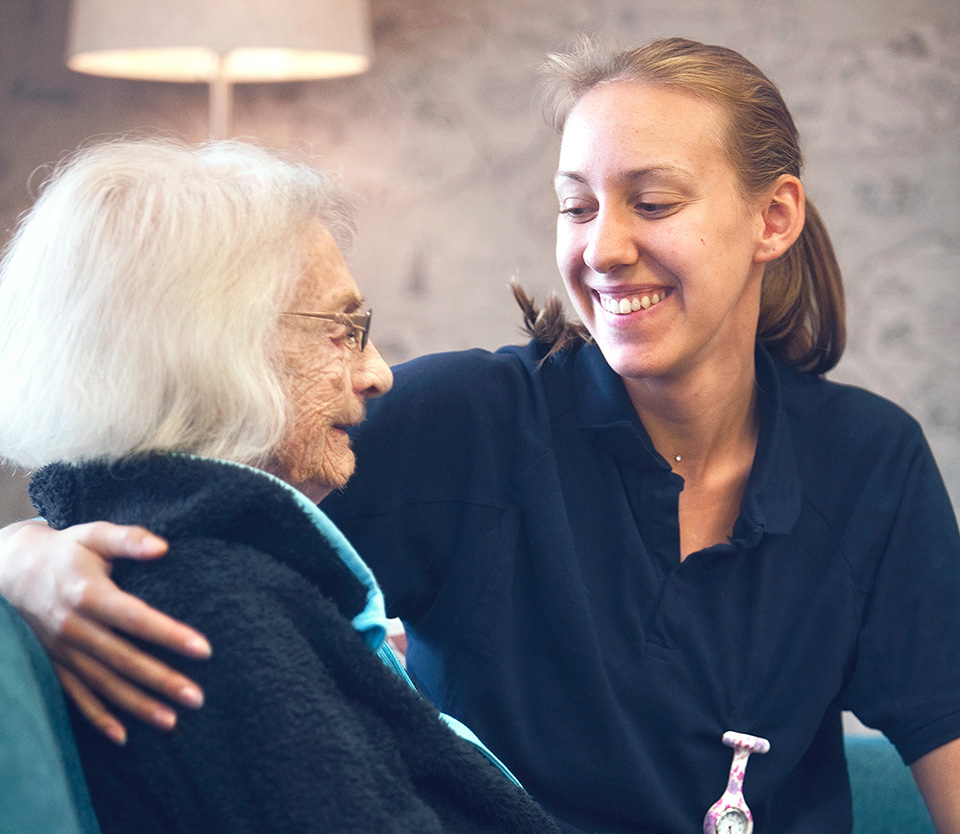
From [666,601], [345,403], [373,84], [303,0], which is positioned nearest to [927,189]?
[373,84]

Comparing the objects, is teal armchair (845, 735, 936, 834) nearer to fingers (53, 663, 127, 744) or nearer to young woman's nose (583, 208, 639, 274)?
young woman's nose (583, 208, 639, 274)

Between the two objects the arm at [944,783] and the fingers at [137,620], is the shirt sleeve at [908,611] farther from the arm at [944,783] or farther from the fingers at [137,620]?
the fingers at [137,620]

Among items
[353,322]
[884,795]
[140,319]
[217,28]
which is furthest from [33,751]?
[217,28]

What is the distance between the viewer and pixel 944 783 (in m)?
1.26

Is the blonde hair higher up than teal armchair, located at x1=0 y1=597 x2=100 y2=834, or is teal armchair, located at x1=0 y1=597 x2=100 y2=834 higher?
the blonde hair

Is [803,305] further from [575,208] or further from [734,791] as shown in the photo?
[734,791]

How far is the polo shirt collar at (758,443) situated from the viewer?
1.30 m

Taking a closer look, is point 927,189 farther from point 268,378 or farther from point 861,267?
point 268,378

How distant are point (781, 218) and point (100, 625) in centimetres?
101

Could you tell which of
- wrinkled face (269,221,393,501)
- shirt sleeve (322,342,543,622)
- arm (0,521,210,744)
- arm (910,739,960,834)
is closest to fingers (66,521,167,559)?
arm (0,521,210,744)

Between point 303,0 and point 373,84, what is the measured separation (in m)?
0.65

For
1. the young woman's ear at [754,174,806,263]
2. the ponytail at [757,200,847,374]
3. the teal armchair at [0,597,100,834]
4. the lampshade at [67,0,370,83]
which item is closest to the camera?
the teal armchair at [0,597,100,834]

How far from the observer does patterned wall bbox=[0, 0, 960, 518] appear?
2551mm

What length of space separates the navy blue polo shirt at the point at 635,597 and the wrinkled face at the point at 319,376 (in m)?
0.26
